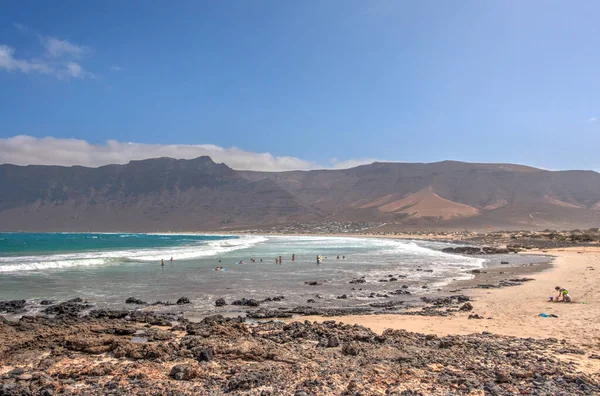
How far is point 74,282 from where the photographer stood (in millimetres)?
20188

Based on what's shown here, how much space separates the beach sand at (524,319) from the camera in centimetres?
921

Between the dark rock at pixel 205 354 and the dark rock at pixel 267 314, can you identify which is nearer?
the dark rock at pixel 205 354

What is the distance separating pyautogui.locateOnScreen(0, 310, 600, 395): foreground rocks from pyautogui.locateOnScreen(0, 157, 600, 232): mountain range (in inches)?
4347

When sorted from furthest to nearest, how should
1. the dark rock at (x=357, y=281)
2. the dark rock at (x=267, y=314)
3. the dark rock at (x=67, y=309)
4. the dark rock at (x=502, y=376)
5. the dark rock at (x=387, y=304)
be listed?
the dark rock at (x=357, y=281) < the dark rock at (x=387, y=304) < the dark rock at (x=67, y=309) < the dark rock at (x=267, y=314) < the dark rock at (x=502, y=376)

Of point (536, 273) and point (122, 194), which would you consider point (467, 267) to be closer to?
point (536, 273)

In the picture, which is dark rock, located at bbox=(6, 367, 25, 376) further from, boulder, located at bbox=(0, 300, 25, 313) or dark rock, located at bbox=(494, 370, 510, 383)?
boulder, located at bbox=(0, 300, 25, 313)

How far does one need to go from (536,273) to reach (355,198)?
165m

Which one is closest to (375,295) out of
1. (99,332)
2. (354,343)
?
(354,343)

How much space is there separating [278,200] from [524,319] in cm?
16720

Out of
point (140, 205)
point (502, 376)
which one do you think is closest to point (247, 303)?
point (502, 376)

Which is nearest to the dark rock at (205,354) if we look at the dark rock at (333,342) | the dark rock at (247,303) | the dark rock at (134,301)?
the dark rock at (333,342)

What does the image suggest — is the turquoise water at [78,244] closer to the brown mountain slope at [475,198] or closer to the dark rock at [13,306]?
the dark rock at [13,306]

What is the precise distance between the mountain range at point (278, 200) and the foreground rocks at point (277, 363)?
11041cm

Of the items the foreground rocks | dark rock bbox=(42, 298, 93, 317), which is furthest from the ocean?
the foreground rocks
